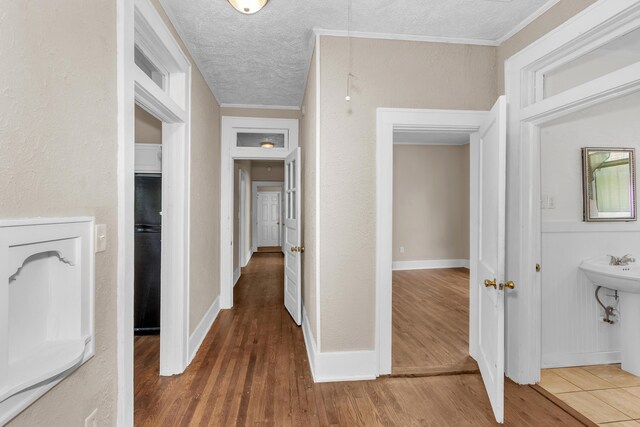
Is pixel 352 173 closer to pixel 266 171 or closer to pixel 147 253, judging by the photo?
pixel 147 253

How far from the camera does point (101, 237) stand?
131cm

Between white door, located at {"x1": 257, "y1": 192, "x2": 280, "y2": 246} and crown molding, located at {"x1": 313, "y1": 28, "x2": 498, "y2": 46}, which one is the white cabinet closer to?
crown molding, located at {"x1": 313, "y1": 28, "x2": 498, "y2": 46}

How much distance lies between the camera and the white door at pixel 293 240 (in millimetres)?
→ 3212

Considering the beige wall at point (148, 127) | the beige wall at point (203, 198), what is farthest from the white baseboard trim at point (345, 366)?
the beige wall at point (148, 127)

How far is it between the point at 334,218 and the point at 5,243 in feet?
5.64

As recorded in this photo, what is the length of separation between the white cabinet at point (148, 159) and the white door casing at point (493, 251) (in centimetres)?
290

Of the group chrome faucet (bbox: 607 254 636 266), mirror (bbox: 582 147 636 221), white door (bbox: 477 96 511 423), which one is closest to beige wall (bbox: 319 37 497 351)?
white door (bbox: 477 96 511 423)

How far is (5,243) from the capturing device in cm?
84

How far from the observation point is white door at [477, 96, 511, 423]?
1.74m

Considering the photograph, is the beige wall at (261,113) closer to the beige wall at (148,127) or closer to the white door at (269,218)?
the beige wall at (148,127)

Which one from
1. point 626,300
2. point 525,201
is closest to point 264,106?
point 525,201

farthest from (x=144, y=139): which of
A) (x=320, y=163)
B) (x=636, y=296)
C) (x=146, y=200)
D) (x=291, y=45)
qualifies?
(x=636, y=296)

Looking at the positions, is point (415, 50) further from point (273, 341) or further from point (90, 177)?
point (273, 341)

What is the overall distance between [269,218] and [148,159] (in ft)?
23.3
